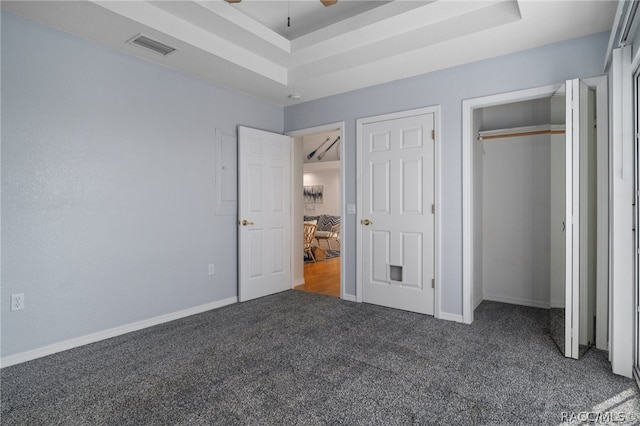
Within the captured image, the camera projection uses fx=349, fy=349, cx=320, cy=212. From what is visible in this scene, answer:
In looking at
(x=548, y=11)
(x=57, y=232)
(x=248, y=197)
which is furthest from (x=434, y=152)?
(x=57, y=232)

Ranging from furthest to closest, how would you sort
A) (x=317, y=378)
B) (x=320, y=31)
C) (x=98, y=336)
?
(x=320, y=31) → (x=98, y=336) → (x=317, y=378)

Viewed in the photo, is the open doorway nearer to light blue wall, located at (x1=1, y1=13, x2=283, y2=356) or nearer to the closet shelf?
light blue wall, located at (x1=1, y1=13, x2=283, y2=356)

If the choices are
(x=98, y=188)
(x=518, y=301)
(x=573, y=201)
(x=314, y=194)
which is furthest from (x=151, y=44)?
(x=314, y=194)

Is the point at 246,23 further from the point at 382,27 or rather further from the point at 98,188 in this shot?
the point at 98,188

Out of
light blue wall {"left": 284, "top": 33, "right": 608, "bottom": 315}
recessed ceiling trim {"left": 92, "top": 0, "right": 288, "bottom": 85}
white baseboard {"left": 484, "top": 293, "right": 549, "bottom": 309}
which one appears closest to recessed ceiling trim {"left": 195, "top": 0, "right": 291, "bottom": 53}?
recessed ceiling trim {"left": 92, "top": 0, "right": 288, "bottom": 85}

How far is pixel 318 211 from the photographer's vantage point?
34.5 ft

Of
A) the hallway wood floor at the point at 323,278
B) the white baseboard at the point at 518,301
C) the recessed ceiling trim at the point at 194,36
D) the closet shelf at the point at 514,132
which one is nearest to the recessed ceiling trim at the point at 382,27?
the recessed ceiling trim at the point at 194,36

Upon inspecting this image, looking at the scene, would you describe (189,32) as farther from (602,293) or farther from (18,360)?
(602,293)

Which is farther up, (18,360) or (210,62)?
(210,62)

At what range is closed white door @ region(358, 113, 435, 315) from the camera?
3.61 m

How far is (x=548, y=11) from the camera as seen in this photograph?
2.45 m

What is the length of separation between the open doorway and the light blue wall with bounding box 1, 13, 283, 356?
1.35 metres

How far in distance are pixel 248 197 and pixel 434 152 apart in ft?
7.08

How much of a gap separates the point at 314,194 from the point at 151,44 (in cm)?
771
